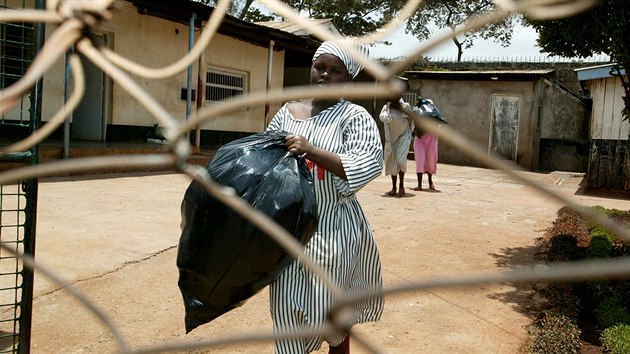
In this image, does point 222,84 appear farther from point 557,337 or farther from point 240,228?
point 240,228

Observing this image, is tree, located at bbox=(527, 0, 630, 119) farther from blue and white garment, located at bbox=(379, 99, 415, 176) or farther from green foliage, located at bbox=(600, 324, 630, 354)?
blue and white garment, located at bbox=(379, 99, 415, 176)

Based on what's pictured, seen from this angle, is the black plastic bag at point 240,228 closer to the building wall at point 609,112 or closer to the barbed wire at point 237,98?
the barbed wire at point 237,98

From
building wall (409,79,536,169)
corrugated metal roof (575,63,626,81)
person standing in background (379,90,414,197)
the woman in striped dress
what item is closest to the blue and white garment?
person standing in background (379,90,414,197)

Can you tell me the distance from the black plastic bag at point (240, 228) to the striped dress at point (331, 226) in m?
0.15

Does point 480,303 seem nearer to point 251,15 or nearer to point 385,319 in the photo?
point 385,319

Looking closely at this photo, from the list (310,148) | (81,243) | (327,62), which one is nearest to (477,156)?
(310,148)

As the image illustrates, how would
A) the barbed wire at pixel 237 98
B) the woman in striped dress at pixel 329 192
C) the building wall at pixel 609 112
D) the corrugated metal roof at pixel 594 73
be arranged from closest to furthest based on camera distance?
the barbed wire at pixel 237 98, the woman in striped dress at pixel 329 192, the corrugated metal roof at pixel 594 73, the building wall at pixel 609 112

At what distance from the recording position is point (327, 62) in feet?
6.86

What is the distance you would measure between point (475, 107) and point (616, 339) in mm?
14735

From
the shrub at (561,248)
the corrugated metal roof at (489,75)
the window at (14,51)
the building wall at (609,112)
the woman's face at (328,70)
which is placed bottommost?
the shrub at (561,248)

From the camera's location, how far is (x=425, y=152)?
924cm

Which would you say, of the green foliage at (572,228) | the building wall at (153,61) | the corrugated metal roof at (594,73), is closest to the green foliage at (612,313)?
the green foliage at (572,228)

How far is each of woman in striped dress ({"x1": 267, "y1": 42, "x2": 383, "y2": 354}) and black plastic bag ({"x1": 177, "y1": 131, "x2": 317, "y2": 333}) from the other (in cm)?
11

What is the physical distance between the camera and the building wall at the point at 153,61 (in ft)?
32.1
